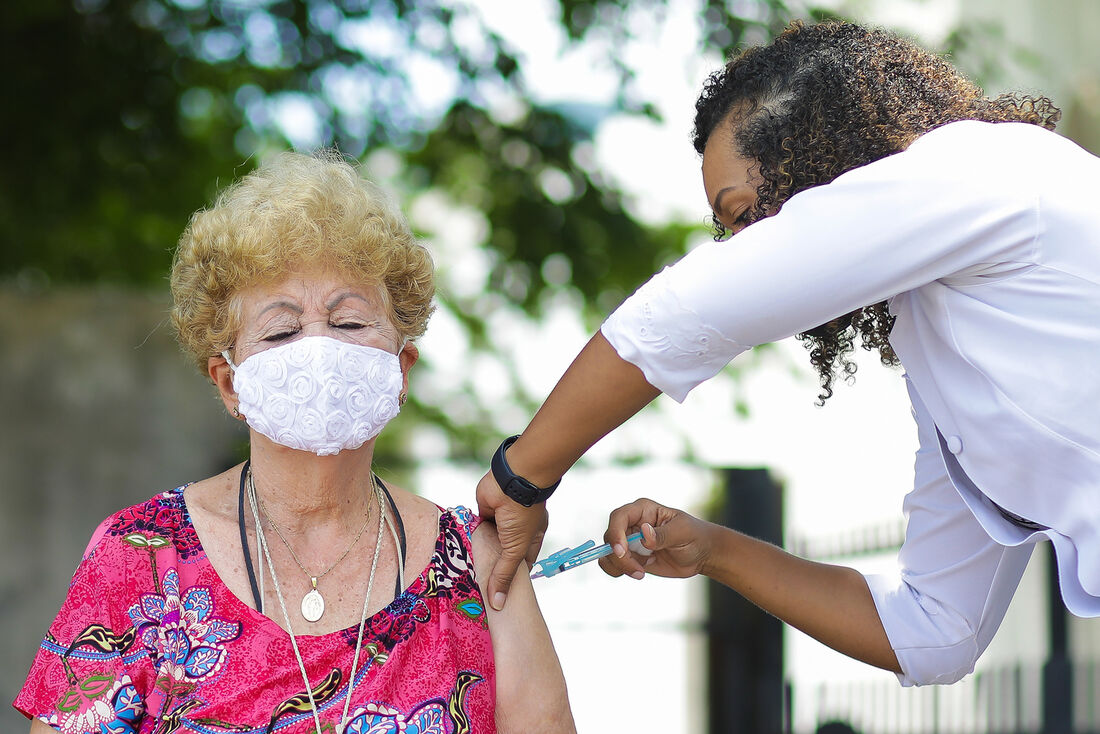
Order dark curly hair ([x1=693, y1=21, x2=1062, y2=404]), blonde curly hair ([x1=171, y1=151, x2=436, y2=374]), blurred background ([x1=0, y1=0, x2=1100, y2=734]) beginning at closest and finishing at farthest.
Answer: dark curly hair ([x1=693, y1=21, x2=1062, y2=404]) < blonde curly hair ([x1=171, y1=151, x2=436, y2=374]) < blurred background ([x1=0, y1=0, x2=1100, y2=734])

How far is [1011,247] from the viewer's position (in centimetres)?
191

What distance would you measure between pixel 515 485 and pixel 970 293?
914mm

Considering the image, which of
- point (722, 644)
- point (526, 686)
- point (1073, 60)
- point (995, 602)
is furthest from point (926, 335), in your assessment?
point (1073, 60)

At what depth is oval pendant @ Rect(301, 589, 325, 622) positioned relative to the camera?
228 centimetres

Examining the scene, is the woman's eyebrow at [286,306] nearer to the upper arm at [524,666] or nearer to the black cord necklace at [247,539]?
the black cord necklace at [247,539]

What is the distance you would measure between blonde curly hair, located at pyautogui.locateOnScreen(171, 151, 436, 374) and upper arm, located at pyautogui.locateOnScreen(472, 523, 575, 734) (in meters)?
0.61

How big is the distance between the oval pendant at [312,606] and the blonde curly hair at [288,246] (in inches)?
21.5

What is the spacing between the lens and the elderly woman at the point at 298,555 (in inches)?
84.5

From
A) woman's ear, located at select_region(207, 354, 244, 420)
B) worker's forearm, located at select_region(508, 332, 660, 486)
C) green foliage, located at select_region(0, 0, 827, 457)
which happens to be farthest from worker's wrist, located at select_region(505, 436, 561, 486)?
green foliage, located at select_region(0, 0, 827, 457)

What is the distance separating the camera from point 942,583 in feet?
8.29

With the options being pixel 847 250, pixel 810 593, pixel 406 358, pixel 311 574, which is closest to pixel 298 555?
pixel 311 574

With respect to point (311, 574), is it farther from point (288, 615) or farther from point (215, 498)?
point (215, 498)

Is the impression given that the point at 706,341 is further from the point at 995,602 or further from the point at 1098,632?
the point at 1098,632

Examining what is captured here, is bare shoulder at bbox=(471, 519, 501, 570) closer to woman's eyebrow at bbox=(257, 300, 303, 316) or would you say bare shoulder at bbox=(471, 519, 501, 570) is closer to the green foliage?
woman's eyebrow at bbox=(257, 300, 303, 316)
